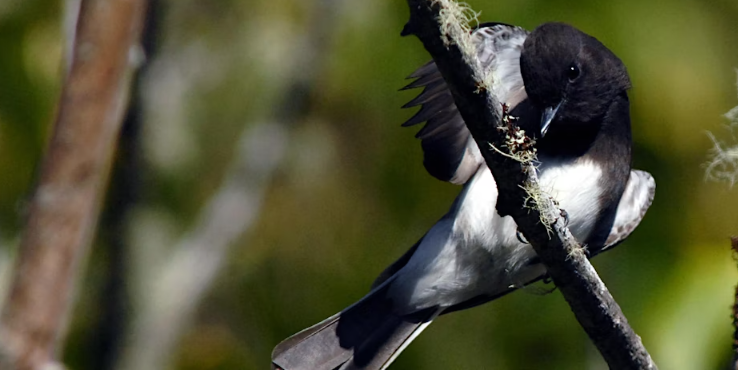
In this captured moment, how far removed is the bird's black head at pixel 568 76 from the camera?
3043mm

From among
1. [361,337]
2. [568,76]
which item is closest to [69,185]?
[568,76]

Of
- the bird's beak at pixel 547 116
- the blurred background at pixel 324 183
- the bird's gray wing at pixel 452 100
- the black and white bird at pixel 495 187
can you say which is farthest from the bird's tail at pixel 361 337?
the bird's beak at pixel 547 116

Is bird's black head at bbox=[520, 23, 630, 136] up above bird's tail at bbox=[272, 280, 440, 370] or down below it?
above

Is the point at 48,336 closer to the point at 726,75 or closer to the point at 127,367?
the point at 127,367

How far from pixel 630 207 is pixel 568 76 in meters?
0.69

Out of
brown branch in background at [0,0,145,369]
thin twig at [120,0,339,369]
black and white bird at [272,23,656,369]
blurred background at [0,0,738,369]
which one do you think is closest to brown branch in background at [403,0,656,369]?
black and white bird at [272,23,656,369]

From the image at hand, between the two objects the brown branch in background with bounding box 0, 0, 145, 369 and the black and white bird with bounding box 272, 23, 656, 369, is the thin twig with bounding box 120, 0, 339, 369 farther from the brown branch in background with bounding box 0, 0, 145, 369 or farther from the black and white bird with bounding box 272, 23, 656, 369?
the brown branch in background with bounding box 0, 0, 145, 369

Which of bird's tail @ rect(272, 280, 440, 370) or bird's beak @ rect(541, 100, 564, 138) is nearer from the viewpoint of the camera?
bird's beak @ rect(541, 100, 564, 138)

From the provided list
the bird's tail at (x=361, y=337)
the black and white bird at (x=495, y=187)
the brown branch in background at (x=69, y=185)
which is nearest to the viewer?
the brown branch in background at (x=69, y=185)

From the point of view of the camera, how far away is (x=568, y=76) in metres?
3.16

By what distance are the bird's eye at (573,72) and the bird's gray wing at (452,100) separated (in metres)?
0.15

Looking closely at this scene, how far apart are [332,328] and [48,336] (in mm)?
2144

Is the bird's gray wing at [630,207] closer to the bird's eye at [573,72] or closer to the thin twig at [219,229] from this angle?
the bird's eye at [573,72]

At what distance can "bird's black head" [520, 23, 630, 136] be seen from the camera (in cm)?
304
